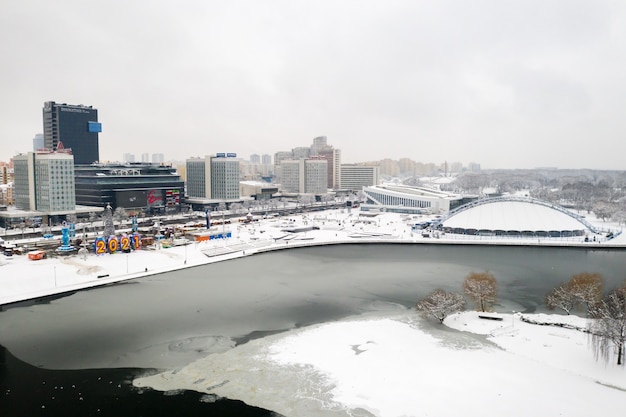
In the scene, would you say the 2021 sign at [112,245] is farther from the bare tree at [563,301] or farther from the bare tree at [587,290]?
the bare tree at [587,290]

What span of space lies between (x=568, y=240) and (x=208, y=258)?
40.0 m

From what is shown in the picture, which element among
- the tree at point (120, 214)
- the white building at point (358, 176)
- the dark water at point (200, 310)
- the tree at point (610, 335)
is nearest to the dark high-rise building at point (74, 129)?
the tree at point (120, 214)

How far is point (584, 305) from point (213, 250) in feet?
102

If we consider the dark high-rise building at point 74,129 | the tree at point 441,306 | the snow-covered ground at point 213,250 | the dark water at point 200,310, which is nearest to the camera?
the dark water at point 200,310

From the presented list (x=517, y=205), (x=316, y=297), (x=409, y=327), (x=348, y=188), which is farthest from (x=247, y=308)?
(x=348, y=188)

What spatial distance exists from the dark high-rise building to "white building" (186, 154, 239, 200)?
29.4 m

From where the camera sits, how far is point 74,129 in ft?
357

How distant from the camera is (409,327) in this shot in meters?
23.9

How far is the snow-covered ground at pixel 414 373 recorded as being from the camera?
1627 centimetres

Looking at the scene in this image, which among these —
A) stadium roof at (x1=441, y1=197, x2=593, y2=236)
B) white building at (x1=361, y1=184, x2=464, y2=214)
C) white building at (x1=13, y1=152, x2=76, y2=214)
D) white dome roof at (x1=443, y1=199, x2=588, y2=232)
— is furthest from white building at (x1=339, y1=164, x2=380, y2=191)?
white building at (x1=13, y1=152, x2=76, y2=214)

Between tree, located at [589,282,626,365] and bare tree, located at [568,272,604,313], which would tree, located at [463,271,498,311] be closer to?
bare tree, located at [568,272,604,313]

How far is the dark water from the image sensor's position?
17172 millimetres

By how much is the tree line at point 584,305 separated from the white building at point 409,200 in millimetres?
51946

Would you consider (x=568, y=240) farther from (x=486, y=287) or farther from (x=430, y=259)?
(x=486, y=287)
